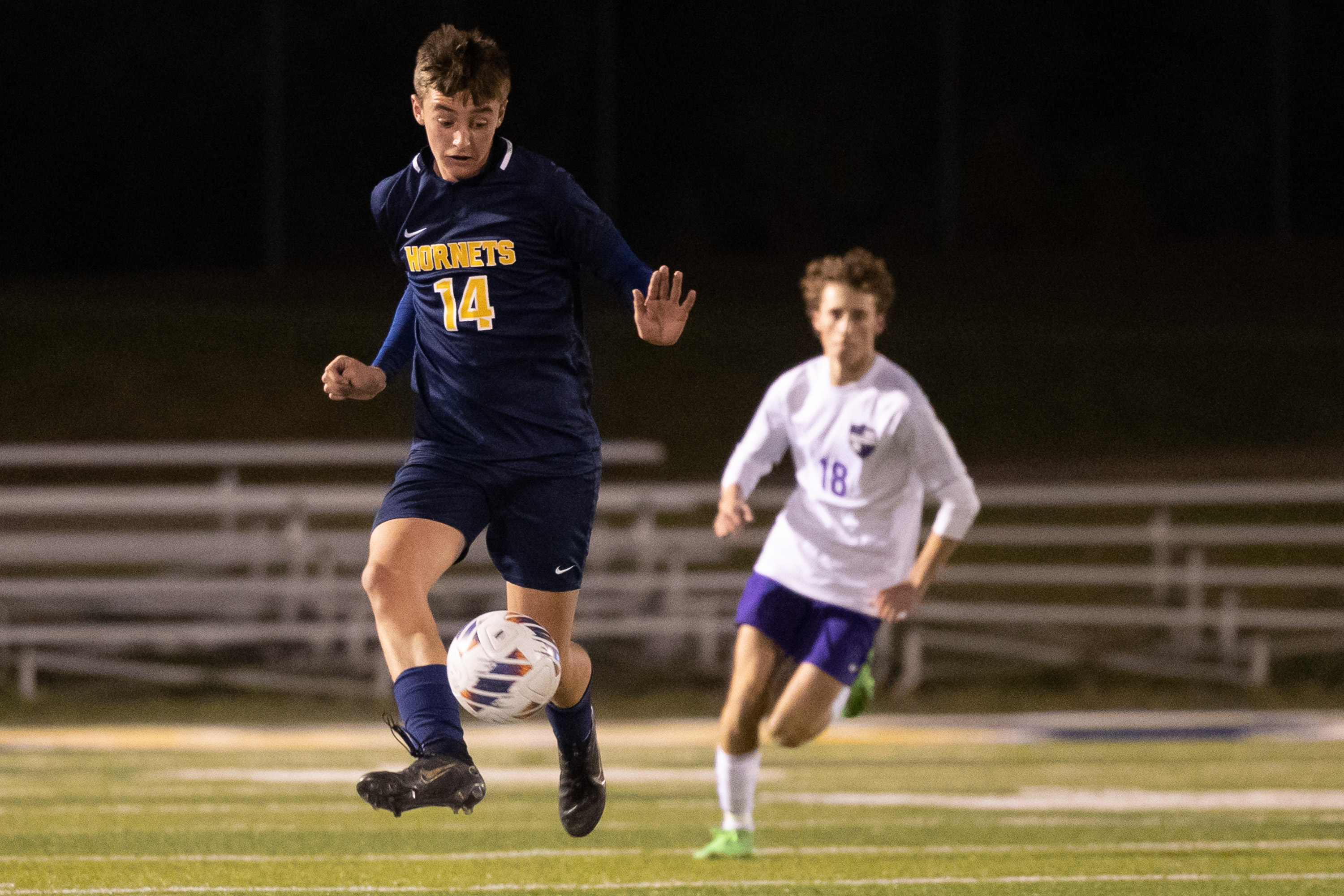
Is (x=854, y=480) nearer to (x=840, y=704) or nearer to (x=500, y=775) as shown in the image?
(x=840, y=704)

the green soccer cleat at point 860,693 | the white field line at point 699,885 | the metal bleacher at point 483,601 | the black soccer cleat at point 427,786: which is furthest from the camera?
the metal bleacher at point 483,601

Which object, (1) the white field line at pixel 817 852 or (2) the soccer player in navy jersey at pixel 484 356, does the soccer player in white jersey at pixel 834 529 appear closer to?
(1) the white field line at pixel 817 852

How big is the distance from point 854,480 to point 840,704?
2.63 ft

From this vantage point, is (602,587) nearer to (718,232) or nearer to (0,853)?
(0,853)

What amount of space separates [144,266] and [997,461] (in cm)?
1420

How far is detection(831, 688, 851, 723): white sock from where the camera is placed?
6980 millimetres

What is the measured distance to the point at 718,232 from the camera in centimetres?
3158

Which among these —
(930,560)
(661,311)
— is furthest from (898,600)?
(661,311)

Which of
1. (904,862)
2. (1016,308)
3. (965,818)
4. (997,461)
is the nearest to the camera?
(904,862)

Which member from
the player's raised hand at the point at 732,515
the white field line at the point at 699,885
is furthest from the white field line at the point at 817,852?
the player's raised hand at the point at 732,515

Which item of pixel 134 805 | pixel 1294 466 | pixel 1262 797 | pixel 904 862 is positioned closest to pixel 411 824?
pixel 134 805

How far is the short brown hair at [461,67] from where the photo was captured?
4980 mm

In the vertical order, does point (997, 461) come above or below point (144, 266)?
below

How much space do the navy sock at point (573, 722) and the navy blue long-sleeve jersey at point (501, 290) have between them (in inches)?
34.6
